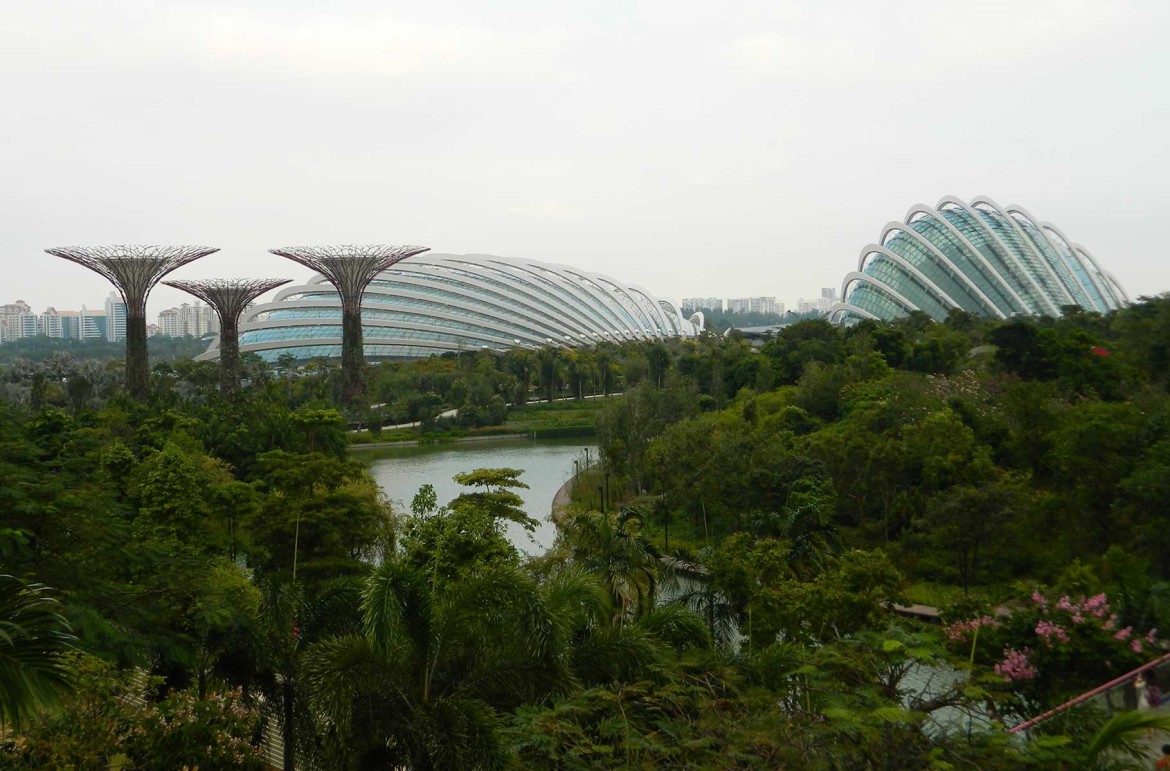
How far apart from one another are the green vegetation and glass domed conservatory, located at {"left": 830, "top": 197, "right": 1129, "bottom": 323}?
2580 centimetres

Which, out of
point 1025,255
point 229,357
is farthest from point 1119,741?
point 1025,255

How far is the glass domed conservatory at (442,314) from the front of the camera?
82.2 metres

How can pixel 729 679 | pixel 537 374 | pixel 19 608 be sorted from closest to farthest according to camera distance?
pixel 19 608 → pixel 729 679 → pixel 537 374

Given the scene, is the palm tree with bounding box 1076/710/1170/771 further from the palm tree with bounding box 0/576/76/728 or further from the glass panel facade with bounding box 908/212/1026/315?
the glass panel facade with bounding box 908/212/1026/315

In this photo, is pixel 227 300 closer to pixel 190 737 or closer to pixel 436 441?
pixel 436 441

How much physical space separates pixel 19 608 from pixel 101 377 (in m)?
59.0

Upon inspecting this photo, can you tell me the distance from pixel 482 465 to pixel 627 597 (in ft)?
91.7

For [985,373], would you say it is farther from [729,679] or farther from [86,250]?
[86,250]

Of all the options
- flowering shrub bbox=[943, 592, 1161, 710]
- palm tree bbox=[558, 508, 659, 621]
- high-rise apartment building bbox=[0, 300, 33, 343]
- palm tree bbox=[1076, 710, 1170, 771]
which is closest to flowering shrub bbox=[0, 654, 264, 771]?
palm tree bbox=[558, 508, 659, 621]

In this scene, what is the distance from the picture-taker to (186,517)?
1694cm

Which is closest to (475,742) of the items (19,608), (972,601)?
(19,608)

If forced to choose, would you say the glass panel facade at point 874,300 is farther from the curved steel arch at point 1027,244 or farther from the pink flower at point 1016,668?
the pink flower at point 1016,668

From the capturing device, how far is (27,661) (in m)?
4.31

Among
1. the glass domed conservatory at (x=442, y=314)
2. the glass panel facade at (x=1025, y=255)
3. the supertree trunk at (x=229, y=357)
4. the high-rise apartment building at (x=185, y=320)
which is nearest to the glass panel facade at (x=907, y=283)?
the glass panel facade at (x=1025, y=255)
